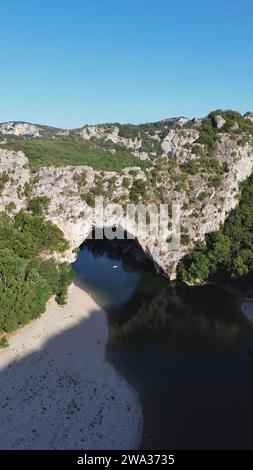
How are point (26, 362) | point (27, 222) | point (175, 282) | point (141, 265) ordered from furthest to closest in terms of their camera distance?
point (141, 265), point (175, 282), point (27, 222), point (26, 362)

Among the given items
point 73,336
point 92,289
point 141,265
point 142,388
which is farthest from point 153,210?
point 142,388

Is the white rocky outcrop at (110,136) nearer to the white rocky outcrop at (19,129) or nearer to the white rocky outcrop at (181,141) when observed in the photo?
the white rocky outcrop at (19,129)

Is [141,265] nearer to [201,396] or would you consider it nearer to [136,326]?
[136,326]

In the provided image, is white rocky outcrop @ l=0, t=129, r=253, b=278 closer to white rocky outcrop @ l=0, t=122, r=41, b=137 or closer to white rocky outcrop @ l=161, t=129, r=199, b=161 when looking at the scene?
white rocky outcrop @ l=161, t=129, r=199, b=161

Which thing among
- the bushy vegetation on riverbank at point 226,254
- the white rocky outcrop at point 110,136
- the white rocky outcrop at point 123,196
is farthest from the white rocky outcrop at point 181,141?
the white rocky outcrop at point 110,136

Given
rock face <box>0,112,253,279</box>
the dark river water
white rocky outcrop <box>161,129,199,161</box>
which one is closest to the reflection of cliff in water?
the dark river water

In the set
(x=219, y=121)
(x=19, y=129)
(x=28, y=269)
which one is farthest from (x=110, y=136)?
(x=28, y=269)

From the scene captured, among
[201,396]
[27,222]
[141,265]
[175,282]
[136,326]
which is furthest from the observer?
[141,265]
